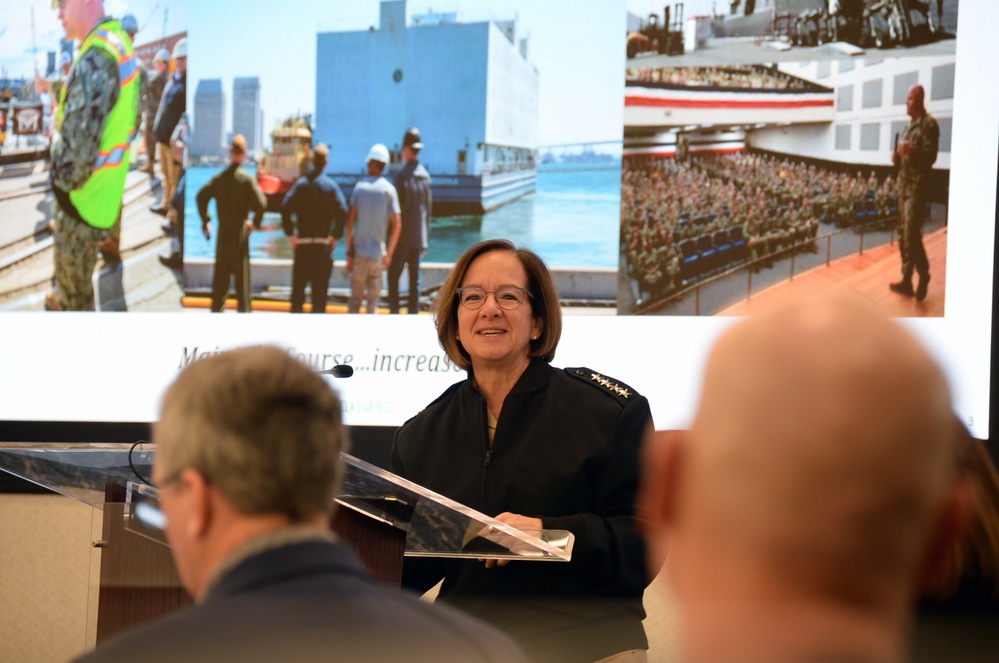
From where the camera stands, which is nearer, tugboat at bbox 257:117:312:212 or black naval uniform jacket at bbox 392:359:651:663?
black naval uniform jacket at bbox 392:359:651:663

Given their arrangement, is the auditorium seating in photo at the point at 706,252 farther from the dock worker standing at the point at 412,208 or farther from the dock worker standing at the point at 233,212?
the dock worker standing at the point at 233,212

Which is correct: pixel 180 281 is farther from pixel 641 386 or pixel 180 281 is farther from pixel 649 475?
pixel 649 475

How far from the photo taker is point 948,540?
604 millimetres

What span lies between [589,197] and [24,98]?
6.96 feet

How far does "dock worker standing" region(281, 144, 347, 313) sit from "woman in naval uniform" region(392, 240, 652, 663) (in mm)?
1411

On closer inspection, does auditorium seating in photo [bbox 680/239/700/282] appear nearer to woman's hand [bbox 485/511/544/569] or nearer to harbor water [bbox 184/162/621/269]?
harbor water [bbox 184/162/621/269]

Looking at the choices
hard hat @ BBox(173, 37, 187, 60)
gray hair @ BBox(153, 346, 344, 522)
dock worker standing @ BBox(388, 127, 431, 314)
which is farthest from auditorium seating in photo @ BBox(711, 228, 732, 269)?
gray hair @ BBox(153, 346, 344, 522)

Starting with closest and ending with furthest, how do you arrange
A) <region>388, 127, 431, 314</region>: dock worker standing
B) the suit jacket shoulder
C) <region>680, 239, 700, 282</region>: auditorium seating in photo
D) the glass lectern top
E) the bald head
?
the bald head → the glass lectern top → the suit jacket shoulder → <region>680, 239, 700, 282</region>: auditorium seating in photo → <region>388, 127, 431, 314</region>: dock worker standing

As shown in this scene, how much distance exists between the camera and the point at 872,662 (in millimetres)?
564

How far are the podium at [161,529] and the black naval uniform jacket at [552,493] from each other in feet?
0.69

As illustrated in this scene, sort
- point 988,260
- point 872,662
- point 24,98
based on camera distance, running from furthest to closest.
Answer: point 24,98 → point 988,260 → point 872,662

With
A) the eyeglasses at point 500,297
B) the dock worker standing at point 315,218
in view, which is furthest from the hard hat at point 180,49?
the eyeglasses at point 500,297

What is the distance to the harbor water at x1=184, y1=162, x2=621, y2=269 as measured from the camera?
12.1ft

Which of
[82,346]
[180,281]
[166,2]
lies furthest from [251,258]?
[166,2]
